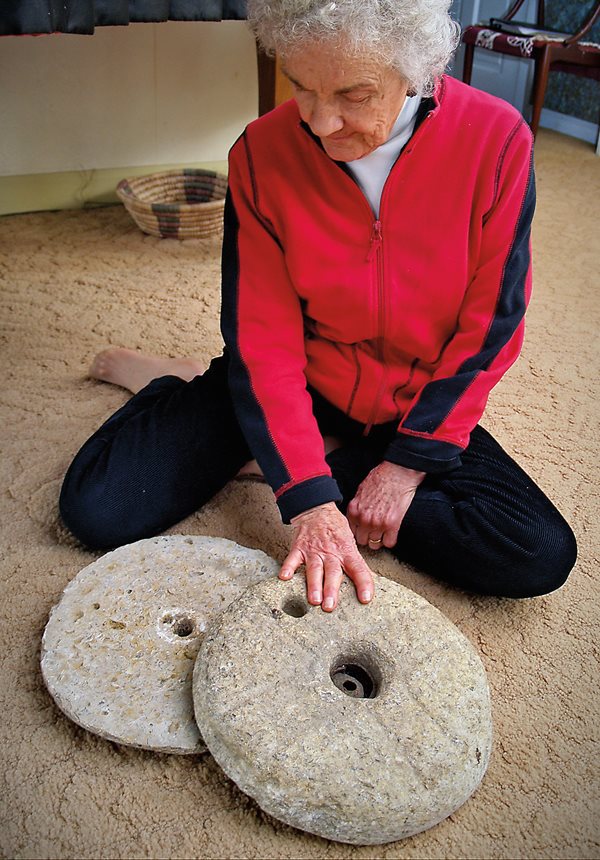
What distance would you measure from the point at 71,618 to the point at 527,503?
2.43ft

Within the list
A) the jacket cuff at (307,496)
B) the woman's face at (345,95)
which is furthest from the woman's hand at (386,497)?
the woman's face at (345,95)

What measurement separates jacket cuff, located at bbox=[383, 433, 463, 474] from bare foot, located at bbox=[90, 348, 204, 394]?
633 mm

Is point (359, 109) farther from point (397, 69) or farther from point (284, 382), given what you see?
point (284, 382)

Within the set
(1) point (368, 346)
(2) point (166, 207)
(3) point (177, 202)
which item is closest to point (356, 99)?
(1) point (368, 346)

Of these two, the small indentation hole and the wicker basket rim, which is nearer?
the small indentation hole

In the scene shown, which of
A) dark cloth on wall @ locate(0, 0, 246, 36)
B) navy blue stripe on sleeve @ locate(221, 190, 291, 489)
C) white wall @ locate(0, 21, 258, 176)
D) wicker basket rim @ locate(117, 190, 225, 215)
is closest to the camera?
navy blue stripe on sleeve @ locate(221, 190, 291, 489)

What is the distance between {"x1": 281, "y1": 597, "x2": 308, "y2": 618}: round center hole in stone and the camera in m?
1.17

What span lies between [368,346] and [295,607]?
0.45 meters

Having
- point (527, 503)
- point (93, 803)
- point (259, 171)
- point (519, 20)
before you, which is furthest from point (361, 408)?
point (519, 20)

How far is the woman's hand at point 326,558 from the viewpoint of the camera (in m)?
1.17

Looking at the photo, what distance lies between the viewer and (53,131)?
272cm

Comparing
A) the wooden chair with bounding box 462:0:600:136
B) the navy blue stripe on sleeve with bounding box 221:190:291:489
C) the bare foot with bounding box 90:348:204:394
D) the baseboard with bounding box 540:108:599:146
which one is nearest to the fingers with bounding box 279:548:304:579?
the navy blue stripe on sleeve with bounding box 221:190:291:489

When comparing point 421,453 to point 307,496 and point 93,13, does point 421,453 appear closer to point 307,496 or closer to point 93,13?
point 307,496

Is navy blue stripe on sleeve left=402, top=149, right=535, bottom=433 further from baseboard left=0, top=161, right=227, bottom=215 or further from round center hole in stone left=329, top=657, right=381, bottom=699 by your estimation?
baseboard left=0, top=161, right=227, bottom=215
